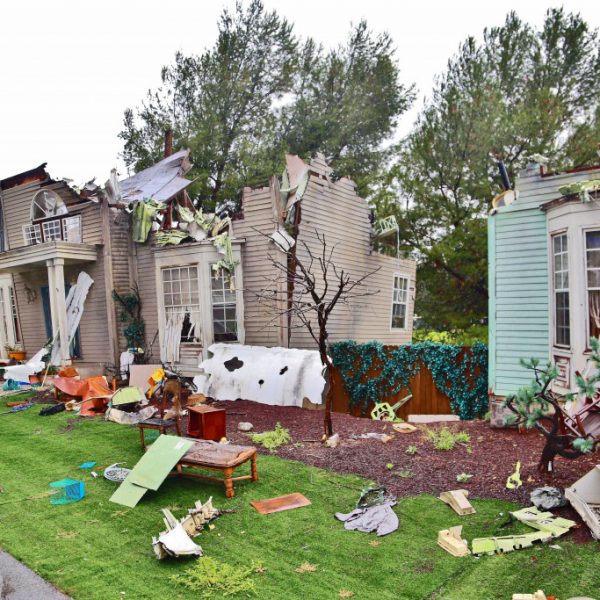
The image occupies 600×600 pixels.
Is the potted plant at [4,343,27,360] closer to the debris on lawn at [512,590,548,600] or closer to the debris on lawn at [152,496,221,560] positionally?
the debris on lawn at [152,496,221,560]

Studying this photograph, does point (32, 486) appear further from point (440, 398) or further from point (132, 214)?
point (132, 214)

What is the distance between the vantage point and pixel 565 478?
6582 millimetres

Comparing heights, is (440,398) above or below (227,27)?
below

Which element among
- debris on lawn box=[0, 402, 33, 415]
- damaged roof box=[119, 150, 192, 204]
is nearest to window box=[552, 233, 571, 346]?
damaged roof box=[119, 150, 192, 204]

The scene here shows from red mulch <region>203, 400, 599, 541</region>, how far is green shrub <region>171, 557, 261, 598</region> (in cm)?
258

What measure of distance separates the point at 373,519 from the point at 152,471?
301 centimetres

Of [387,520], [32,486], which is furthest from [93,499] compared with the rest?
[387,520]

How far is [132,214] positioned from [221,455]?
1047 cm

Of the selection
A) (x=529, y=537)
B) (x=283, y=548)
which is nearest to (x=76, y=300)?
(x=283, y=548)

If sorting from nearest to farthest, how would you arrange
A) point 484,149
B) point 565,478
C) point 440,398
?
1. point 565,478
2. point 440,398
3. point 484,149

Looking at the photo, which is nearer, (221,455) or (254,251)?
(221,455)

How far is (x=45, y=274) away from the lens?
56.4 ft

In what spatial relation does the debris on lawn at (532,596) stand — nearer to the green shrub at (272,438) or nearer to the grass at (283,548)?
the grass at (283,548)

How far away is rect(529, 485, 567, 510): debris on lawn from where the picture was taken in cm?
573
